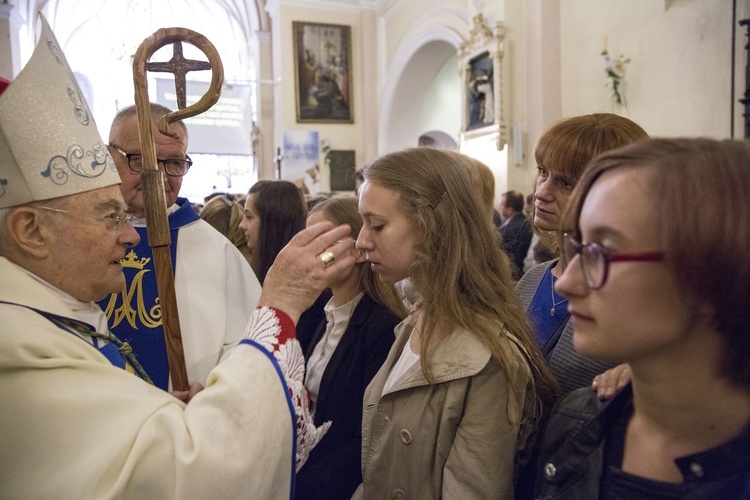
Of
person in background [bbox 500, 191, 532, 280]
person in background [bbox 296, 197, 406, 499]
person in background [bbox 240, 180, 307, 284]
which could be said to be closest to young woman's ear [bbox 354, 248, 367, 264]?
person in background [bbox 296, 197, 406, 499]

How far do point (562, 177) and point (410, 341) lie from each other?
66cm

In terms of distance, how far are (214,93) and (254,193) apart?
5.00 ft

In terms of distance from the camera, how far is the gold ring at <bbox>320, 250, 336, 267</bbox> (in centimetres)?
141

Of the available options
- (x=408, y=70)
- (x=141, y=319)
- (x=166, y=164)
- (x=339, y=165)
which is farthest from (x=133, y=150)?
(x=339, y=165)

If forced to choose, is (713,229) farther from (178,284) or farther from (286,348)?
(178,284)

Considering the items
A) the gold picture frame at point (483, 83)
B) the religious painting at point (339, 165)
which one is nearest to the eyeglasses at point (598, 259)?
the gold picture frame at point (483, 83)

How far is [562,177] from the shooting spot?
173cm

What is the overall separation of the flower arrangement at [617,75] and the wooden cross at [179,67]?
4943 mm

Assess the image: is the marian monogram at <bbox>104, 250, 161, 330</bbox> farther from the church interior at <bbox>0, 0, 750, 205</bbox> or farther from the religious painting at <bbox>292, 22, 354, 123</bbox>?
the religious painting at <bbox>292, 22, 354, 123</bbox>

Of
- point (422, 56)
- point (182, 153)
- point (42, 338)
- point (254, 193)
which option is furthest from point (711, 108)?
point (422, 56)

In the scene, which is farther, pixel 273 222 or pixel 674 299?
pixel 273 222

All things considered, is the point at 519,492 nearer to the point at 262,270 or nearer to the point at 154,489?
the point at 154,489

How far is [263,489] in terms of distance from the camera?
120 cm

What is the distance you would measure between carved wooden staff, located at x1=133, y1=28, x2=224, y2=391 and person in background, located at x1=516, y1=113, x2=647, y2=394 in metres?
1.00
